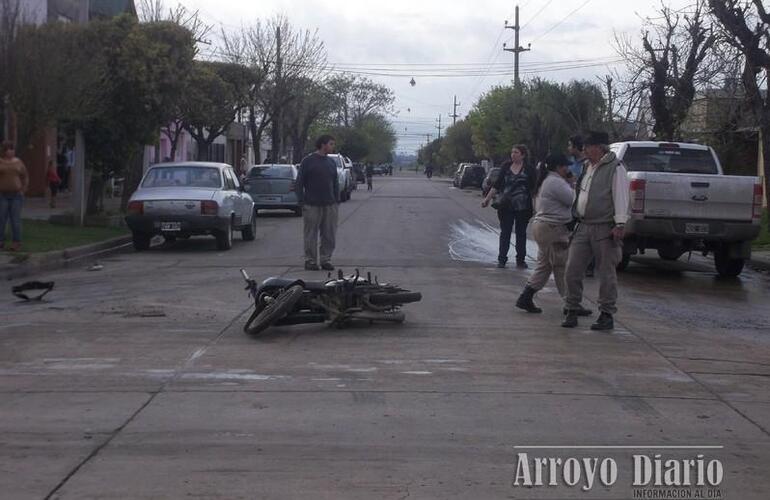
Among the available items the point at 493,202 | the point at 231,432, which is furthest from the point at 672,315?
the point at 231,432

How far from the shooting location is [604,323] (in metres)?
10.7

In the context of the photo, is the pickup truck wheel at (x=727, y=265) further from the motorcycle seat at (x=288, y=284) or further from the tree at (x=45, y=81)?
the tree at (x=45, y=81)

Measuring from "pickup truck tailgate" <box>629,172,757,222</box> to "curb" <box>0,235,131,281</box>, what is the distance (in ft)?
27.9

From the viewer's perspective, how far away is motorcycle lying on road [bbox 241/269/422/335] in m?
10.2

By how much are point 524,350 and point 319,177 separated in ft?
22.2

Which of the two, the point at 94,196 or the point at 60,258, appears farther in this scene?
the point at 94,196

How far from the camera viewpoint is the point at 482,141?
7062 centimetres

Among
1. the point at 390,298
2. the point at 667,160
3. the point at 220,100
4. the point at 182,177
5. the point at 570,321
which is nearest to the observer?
the point at 390,298

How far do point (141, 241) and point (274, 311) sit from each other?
10541 millimetres

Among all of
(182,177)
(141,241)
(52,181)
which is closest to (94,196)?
(182,177)

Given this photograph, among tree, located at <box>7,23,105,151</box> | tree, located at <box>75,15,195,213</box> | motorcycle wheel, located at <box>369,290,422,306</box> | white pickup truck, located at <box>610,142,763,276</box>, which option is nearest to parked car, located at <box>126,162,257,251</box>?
tree, located at <box>7,23,105,151</box>

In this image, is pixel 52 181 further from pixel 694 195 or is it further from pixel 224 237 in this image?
pixel 694 195

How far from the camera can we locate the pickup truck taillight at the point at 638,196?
616 inches

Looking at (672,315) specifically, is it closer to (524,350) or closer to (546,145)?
(524,350)
